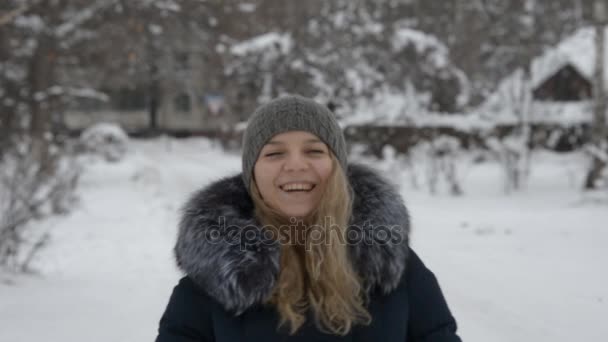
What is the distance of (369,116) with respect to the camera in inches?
474

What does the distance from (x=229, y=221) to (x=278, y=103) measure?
42 cm

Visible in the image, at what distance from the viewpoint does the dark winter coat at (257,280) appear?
179 cm

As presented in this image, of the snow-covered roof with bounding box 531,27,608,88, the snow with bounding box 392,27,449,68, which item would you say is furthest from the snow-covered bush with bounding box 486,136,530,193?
the snow with bounding box 392,27,449,68

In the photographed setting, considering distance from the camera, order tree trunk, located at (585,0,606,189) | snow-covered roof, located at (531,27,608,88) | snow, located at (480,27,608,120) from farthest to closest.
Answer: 1. snow, located at (480,27,608,120)
2. snow-covered roof, located at (531,27,608,88)
3. tree trunk, located at (585,0,606,189)

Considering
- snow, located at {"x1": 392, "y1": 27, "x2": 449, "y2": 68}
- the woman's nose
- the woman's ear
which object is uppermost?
snow, located at {"x1": 392, "y1": 27, "x2": 449, "y2": 68}

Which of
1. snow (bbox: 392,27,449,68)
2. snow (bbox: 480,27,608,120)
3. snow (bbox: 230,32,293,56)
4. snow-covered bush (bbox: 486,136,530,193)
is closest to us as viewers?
snow (bbox: 480,27,608,120)

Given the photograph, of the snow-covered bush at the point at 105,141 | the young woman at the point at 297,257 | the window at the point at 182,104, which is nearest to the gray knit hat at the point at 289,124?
the young woman at the point at 297,257

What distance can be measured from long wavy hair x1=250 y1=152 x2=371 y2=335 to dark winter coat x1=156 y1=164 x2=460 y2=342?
38mm

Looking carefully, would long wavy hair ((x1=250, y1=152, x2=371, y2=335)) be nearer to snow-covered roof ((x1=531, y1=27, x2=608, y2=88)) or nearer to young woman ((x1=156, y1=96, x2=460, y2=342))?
young woman ((x1=156, y1=96, x2=460, y2=342))

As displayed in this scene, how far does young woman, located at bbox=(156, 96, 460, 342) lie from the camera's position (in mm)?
1797

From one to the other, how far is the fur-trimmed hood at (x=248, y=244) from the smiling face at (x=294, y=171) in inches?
4.9

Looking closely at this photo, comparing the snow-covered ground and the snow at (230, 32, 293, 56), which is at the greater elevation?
the snow at (230, 32, 293, 56)

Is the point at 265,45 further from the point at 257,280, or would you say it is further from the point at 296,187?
the point at 257,280

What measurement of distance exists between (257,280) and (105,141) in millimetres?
18247
